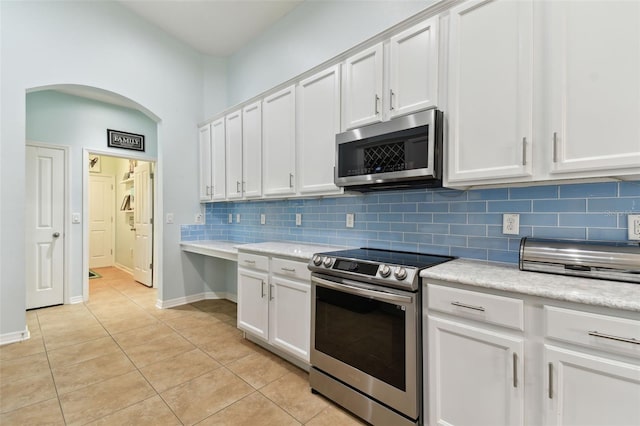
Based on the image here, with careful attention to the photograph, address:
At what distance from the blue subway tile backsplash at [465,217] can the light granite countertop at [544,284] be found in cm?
30

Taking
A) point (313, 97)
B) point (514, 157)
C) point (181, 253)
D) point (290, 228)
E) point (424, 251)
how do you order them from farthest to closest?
point (181, 253) → point (290, 228) → point (313, 97) → point (424, 251) → point (514, 157)

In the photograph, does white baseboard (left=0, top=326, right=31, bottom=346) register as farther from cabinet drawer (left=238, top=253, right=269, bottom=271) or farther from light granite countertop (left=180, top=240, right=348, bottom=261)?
cabinet drawer (left=238, top=253, right=269, bottom=271)

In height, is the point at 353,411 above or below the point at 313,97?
below

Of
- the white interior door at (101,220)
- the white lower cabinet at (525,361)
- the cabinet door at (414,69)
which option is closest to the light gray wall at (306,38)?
the cabinet door at (414,69)

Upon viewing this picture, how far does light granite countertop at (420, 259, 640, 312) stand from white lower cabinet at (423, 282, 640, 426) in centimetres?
5

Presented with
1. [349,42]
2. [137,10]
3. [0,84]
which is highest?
[137,10]

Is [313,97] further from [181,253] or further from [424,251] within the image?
[181,253]

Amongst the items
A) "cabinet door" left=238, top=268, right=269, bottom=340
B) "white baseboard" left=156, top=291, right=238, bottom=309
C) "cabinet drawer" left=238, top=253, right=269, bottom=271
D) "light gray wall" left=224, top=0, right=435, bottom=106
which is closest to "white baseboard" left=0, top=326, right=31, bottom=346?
"white baseboard" left=156, top=291, right=238, bottom=309

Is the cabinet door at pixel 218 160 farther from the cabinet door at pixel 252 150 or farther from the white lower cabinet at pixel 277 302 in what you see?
the white lower cabinet at pixel 277 302

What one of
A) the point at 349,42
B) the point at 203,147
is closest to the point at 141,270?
the point at 203,147

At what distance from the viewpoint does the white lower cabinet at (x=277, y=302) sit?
2.25 metres

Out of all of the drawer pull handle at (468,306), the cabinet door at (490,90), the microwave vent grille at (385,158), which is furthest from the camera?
the microwave vent grille at (385,158)

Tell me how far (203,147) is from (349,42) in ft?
7.93

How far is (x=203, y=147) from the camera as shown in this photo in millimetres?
4145
